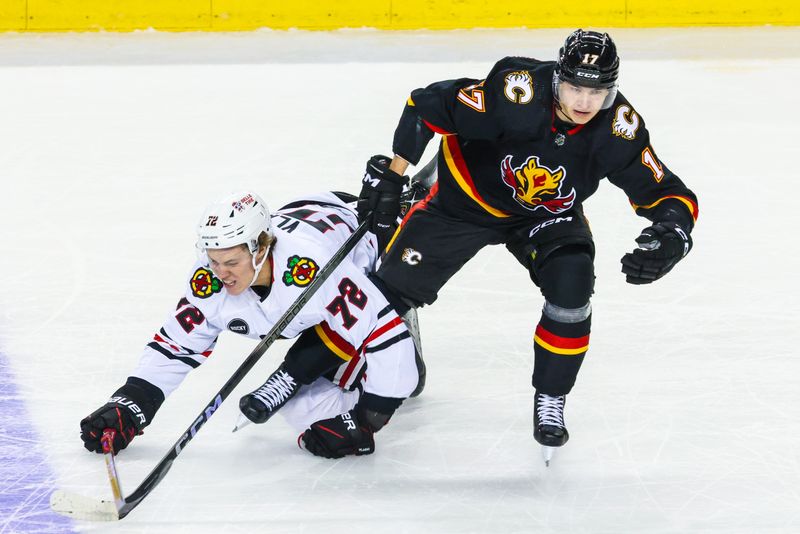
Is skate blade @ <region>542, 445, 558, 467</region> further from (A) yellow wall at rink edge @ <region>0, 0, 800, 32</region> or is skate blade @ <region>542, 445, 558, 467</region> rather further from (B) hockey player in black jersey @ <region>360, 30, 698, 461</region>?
(A) yellow wall at rink edge @ <region>0, 0, 800, 32</region>

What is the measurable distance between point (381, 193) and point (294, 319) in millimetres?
437

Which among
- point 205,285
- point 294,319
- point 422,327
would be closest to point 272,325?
point 294,319

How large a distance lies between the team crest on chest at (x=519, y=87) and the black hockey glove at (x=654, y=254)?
1.53 ft

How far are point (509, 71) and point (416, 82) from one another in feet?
11.6

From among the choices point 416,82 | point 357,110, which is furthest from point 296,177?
point 416,82

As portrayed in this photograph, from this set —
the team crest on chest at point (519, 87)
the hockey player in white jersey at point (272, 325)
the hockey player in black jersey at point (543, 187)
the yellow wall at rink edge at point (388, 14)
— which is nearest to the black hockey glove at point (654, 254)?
the hockey player in black jersey at point (543, 187)

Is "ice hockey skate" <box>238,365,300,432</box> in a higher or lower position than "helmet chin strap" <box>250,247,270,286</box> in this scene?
lower

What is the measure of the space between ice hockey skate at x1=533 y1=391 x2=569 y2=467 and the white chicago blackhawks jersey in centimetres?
33

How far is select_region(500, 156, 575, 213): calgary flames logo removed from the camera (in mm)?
3062

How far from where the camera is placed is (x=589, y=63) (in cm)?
283

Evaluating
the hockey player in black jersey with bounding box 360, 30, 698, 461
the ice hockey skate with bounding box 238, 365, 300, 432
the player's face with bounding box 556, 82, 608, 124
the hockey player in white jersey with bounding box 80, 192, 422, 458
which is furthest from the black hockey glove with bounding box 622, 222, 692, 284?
the ice hockey skate with bounding box 238, 365, 300, 432

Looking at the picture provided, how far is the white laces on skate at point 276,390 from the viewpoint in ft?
10.5

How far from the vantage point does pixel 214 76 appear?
6738 millimetres

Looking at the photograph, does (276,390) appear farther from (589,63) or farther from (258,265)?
(589,63)
